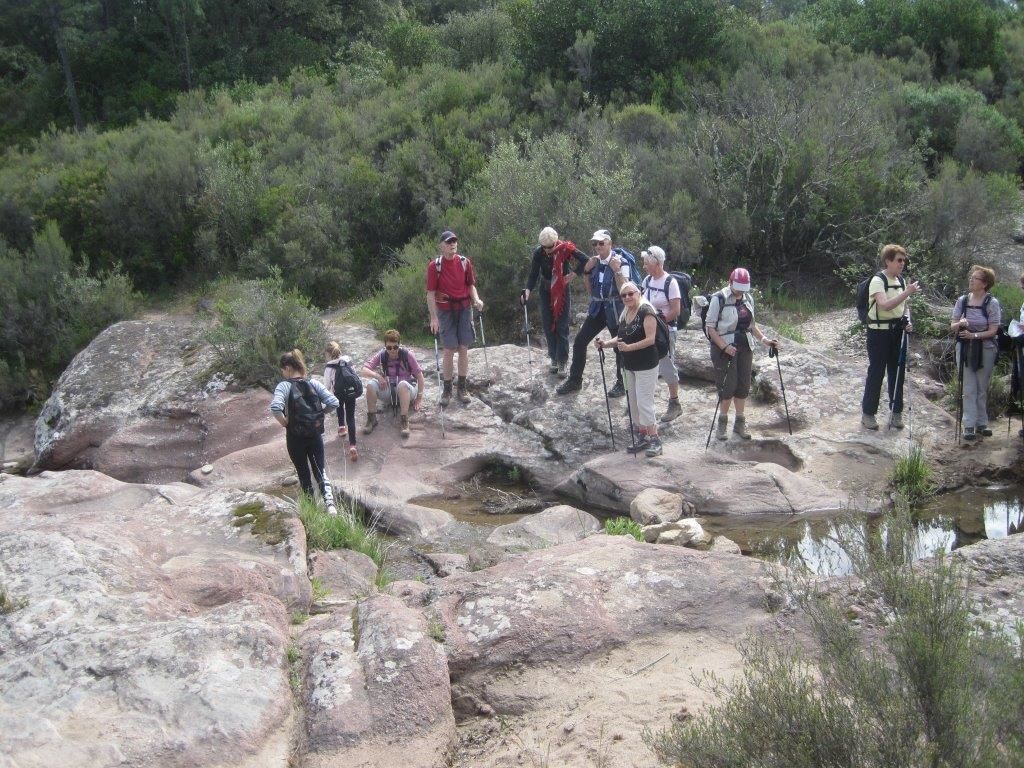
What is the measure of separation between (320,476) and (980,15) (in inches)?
798

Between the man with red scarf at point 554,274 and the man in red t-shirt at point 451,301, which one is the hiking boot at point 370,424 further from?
the man with red scarf at point 554,274

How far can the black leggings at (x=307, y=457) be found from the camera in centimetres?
843

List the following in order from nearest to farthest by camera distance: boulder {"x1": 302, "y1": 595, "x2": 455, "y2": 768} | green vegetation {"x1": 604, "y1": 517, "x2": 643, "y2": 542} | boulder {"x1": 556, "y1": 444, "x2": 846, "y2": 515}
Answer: boulder {"x1": 302, "y1": 595, "x2": 455, "y2": 768} → green vegetation {"x1": 604, "y1": 517, "x2": 643, "y2": 542} → boulder {"x1": 556, "y1": 444, "x2": 846, "y2": 515}

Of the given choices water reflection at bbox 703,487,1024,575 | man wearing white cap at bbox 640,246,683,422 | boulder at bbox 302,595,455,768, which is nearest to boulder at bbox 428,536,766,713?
boulder at bbox 302,595,455,768

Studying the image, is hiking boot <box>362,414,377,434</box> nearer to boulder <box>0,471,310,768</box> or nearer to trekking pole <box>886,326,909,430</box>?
boulder <box>0,471,310,768</box>

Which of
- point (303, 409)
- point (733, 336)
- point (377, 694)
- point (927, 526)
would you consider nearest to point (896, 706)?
point (377, 694)

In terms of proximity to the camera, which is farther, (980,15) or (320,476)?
(980,15)

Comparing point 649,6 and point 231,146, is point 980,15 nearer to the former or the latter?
point 649,6

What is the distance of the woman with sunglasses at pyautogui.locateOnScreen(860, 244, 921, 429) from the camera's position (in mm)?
9539

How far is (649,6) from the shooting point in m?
20.2

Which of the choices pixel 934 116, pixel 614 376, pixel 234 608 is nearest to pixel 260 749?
pixel 234 608

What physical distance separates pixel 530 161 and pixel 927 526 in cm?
958

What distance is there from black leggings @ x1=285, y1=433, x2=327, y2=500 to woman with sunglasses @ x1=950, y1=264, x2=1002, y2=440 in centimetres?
642

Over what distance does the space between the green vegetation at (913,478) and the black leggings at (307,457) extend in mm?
5211
